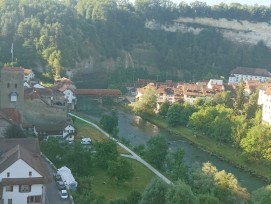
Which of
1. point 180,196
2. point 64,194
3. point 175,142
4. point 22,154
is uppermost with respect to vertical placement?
point 22,154

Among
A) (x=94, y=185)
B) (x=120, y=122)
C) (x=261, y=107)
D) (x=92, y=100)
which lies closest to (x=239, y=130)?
(x=261, y=107)

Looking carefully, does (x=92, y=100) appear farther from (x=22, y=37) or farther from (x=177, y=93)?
(x=22, y=37)

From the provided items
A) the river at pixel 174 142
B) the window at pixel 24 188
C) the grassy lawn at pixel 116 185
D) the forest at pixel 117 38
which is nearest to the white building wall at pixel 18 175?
the window at pixel 24 188

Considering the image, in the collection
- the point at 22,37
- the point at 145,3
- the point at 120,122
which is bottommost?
the point at 120,122

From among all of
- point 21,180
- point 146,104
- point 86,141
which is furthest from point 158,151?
point 146,104

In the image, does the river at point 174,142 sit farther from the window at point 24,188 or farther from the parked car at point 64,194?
the window at point 24,188

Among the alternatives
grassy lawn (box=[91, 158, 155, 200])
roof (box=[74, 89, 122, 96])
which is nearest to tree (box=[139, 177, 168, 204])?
grassy lawn (box=[91, 158, 155, 200])

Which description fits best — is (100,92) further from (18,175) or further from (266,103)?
(18,175)
